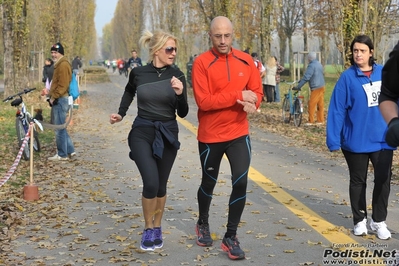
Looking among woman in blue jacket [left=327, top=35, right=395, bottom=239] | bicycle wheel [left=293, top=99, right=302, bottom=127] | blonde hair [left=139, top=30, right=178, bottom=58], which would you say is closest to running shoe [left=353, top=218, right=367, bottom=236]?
woman in blue jacket [left=327, top=35, right=395, bottom=239]

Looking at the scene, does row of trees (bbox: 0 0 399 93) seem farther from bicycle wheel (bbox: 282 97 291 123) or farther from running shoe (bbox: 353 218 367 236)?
running shoe (bbox: 353 218 367 236)

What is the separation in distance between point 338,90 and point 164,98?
5.47 feet

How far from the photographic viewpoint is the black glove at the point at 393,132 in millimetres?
3225

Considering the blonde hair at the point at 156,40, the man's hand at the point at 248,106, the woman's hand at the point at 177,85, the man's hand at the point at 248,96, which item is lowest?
the man's hand at the point at 248,106

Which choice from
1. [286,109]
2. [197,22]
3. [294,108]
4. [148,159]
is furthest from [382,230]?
[197,22]

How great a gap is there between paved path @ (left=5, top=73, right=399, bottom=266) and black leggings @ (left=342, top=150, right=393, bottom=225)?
25 cm

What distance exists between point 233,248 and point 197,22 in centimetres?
5840

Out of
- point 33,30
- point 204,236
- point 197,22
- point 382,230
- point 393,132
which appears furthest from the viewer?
point 197,22

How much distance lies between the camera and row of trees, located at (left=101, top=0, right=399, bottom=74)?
16984mm

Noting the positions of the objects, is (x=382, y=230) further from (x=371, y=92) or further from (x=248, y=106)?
(x=248, y=106)

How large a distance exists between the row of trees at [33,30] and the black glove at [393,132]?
22301 millimetres

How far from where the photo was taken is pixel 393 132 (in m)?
3.24

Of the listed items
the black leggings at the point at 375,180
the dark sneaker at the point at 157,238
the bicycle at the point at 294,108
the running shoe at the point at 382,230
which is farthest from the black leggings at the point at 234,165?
the bicycle at the point at 294,108

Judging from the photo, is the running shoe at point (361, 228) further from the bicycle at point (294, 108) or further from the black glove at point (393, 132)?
the bicycle at point (294, 108)
